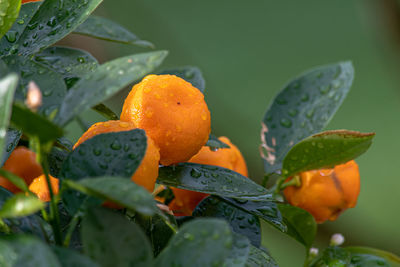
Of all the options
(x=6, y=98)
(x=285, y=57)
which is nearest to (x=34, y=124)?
(x=6, y=98)

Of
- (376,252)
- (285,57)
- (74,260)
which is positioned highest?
(74,260)

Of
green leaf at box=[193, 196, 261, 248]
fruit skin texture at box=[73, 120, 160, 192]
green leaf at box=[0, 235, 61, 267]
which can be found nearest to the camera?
green leaf at box=[0, 235, 61, 267]

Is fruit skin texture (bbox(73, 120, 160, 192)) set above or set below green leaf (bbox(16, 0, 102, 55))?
below

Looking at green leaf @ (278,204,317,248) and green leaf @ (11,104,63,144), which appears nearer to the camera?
green leaf @ (11,104,63,144)

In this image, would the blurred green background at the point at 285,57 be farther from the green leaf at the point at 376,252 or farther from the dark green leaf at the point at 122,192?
the dark green leaf at the point at 122,192

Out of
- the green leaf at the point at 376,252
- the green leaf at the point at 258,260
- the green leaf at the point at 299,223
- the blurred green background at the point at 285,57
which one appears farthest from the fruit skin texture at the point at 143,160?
the blurred green background at the point at 285,57

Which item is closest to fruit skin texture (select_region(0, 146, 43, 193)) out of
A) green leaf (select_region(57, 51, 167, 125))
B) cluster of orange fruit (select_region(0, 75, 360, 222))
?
cluster of orange fruit (select_region(0, 75, 360, 222))

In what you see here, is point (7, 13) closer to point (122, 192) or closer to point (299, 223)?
point (122, 192)

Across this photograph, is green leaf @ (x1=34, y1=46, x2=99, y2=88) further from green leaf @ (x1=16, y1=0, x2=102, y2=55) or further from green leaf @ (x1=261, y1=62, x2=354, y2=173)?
green leaf @ (x1=261, y1=62, x2=354, y2=173)
